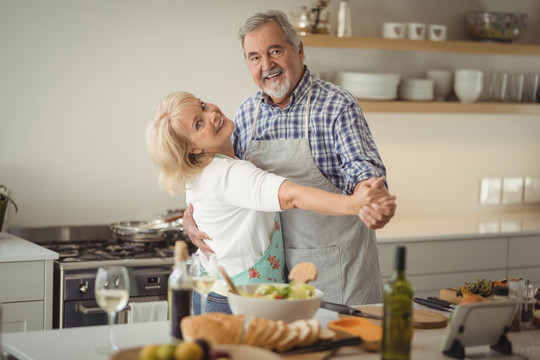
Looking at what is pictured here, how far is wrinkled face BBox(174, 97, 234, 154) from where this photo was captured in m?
2.32

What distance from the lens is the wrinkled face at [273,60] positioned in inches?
105

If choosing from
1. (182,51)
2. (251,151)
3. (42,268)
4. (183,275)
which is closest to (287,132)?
(251,151)

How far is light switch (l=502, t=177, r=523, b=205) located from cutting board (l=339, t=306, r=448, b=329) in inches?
121

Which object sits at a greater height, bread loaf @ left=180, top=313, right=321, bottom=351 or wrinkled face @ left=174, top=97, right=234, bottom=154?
wrinkled face @ left=174, top=97, right=234, bottom=154

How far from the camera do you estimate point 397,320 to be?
5.45ft

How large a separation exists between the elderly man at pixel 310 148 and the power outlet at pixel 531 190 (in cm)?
272

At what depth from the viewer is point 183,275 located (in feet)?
6.00

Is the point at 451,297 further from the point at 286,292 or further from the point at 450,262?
the point at 450,262

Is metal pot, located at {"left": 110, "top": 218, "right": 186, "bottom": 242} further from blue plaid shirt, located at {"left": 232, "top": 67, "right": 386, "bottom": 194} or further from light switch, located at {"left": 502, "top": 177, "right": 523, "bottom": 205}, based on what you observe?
light switch, located at {"left": 502, "top": 177, "right": 523, "bottom": 205}

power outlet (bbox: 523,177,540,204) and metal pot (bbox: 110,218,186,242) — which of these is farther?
power outlet (bbox: 523,177,540,204)

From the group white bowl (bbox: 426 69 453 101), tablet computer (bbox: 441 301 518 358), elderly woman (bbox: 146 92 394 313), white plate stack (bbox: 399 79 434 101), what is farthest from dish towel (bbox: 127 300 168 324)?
white bowl (bbox: 426 69 453 101)

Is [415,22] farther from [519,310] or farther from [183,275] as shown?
[183,275]

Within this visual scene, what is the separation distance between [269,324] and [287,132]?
1112 mm

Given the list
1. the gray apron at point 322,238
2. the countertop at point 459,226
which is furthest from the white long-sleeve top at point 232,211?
the countertop at point 459,226
